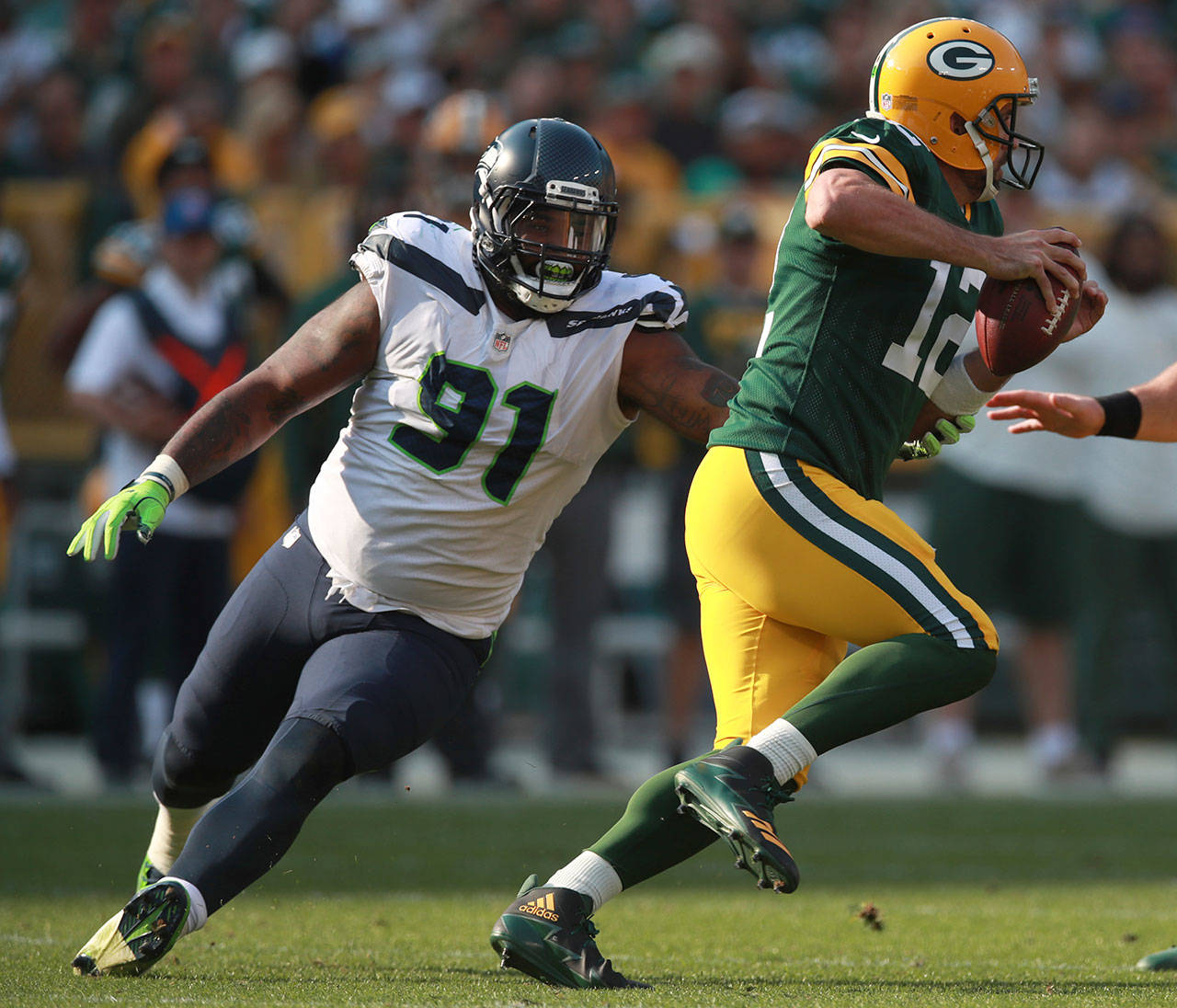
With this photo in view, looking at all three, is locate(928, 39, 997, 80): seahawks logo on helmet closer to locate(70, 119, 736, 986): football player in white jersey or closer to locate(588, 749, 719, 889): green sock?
locate(70, 119, 736, 986): football player in white jersey

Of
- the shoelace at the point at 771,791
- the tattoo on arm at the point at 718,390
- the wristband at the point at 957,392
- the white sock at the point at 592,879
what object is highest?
the wristband at the point at 957,392

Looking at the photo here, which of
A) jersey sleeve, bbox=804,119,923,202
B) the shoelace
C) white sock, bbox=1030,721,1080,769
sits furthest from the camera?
white sock, bbox=1030,721,1080,769

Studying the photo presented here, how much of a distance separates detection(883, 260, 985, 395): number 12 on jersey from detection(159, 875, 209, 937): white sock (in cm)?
170

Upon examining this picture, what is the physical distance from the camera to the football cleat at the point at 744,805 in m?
3.20

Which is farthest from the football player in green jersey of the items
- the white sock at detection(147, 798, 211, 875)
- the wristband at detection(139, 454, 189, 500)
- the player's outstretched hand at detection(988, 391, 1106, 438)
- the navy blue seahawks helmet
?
the wristband at detection(139, 454, 189, 500)

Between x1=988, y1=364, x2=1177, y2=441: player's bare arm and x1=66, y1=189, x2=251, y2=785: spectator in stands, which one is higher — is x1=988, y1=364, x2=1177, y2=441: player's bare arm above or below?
above

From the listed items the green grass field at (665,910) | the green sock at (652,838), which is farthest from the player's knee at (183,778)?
the green sock at (652,838)

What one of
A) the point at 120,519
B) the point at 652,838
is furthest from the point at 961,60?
the point at 120,519

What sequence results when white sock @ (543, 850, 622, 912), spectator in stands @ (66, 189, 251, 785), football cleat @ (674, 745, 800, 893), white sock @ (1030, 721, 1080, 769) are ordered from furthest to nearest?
white sock @ (1030, 721, 1080, 769)
spectator in stands @ (66, 189, 251, 785)
white sock @ (543, 850, 622, 912)
football cleat @ (674, 745, 800, 893)

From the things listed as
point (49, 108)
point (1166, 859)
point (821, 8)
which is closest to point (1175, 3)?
point (821, 8)

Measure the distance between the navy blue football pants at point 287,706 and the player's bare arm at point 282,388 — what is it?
302 millimetres

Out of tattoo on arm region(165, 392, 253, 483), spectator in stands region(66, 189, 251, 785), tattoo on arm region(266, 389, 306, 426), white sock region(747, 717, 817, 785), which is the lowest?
spectator in stands region(66, 189, 251, 785)

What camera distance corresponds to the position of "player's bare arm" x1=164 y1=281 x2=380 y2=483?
375cm

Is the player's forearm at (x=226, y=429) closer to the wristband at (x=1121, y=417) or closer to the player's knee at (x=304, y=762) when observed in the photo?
the player's knee at (x=304, y=762)
